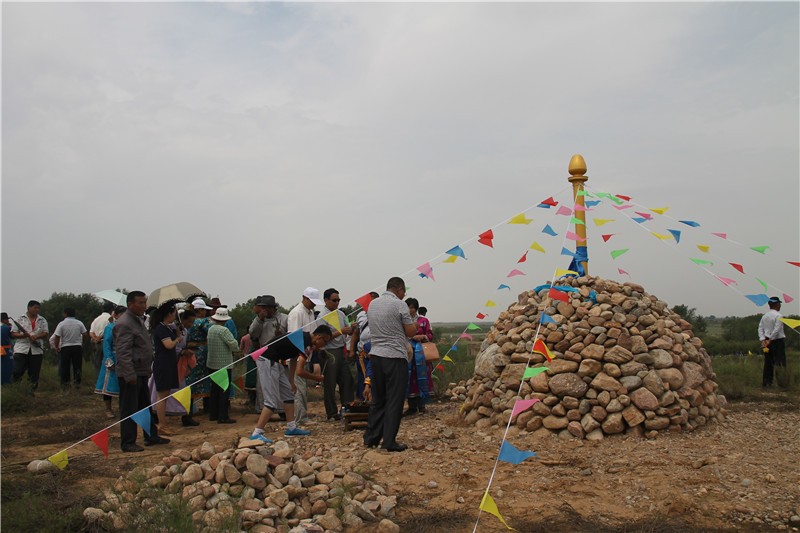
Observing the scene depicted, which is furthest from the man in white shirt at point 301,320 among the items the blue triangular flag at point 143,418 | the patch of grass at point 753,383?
the patch of grass at point 753,383

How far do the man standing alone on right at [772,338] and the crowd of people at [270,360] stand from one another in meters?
5.95

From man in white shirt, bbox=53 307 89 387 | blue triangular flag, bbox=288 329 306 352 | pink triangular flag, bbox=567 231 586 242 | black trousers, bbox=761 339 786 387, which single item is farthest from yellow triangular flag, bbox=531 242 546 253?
man in white shirt, bbox=53 307 89 387

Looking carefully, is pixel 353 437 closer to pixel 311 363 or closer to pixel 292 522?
pixel 311 363

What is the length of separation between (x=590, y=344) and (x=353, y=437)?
296cm

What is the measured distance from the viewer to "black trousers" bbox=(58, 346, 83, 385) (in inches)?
476

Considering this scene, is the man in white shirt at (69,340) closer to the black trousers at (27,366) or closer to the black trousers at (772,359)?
the black trousers at (27,366)

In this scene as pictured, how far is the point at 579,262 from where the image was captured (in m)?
8.21

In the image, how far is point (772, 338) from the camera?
11.0 metres

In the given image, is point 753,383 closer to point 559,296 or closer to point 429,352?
point 559,296

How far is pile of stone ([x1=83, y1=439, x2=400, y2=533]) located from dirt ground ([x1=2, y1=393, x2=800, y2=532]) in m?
0.25

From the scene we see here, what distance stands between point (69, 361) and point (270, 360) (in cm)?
717

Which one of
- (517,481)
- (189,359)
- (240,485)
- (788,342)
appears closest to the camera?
(240,485)

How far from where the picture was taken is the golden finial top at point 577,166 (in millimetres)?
7797

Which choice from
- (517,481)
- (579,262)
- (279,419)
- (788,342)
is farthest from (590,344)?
(788,342)
